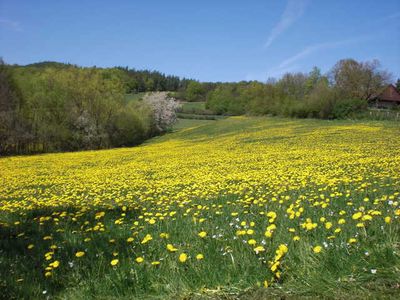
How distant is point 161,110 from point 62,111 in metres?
33.8

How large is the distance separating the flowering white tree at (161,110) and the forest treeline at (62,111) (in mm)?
20405

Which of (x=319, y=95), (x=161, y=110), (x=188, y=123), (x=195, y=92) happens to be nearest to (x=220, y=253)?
(x=319, y=95)

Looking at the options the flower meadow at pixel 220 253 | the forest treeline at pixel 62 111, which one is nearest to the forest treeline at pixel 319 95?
the forest treeline at pixel 62 111

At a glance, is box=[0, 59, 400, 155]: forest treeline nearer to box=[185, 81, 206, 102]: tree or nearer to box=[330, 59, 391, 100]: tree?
box=[330, 59, 391, 100]: tree

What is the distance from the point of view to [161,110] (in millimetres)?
80500

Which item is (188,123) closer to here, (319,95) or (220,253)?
(319,95)

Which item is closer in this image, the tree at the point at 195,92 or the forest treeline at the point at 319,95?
the forest treeline at the point at 319,95

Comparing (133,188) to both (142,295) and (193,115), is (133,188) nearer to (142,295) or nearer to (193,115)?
(142,295)

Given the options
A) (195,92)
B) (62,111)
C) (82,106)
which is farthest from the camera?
(195,92)

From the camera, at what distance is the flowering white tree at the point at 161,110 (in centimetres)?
7775

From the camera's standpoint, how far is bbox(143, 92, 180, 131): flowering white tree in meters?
77.8

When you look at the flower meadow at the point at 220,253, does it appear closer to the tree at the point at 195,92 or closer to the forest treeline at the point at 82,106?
the forest treeline at the point at 82,106

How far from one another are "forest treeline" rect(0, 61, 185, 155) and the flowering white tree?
20405 mm

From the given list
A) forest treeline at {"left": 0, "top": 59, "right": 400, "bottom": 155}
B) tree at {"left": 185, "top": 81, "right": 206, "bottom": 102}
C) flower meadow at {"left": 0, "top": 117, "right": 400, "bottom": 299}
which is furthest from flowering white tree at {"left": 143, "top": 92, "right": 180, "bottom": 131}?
flower meadow at {"left": 0, "top": 117, "right": 400, "bottom": 299}
